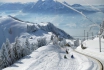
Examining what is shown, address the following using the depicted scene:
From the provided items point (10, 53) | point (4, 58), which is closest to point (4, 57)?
point (4, 58)

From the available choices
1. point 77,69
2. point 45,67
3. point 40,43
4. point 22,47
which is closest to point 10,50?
point 22,47

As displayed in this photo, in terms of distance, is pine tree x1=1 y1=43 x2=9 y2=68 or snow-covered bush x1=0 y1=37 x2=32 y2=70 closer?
pine tree x1=1 y1=43 x2=9 y2=68

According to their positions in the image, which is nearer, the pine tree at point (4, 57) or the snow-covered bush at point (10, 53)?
the pine tree at point (4, 57)

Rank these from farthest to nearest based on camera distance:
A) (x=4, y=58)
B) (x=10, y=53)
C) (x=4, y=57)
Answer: (x=10, y=53), (x=4, y=57), (x=4, y=58)

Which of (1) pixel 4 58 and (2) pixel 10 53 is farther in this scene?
(2) pixel 10 53

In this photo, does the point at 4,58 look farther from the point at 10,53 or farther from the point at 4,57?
the point at 10,53

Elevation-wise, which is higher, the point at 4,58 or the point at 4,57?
the point at 4,57

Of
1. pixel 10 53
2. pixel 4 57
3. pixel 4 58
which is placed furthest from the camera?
pixel 10 53

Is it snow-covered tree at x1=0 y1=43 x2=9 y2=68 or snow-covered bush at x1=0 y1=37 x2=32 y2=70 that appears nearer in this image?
snow-covered tree at x1=0 y1=43 x2=9 y2=68

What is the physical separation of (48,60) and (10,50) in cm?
1769

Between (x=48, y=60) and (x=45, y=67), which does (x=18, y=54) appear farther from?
(x=45, y=67)

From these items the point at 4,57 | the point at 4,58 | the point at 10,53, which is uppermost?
the point at 10,53

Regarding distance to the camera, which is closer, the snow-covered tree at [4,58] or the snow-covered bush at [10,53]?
the snow-covered tree at [4,58]

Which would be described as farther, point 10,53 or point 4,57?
point 10,53
